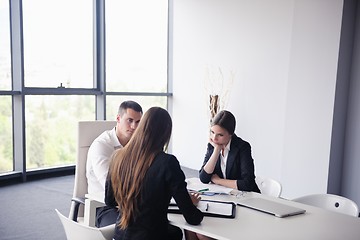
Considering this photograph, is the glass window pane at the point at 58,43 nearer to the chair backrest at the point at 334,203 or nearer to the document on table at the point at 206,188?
the document on table at the point at 206,188

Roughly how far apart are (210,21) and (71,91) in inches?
95.8

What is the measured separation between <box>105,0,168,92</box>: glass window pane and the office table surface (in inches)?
178

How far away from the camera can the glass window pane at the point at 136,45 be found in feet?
19.6

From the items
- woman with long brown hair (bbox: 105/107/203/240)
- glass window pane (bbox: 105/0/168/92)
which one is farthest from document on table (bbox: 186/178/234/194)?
glass window pane (bbox: 105/0/168/92)

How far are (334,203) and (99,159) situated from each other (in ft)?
5.08

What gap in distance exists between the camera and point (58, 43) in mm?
5422

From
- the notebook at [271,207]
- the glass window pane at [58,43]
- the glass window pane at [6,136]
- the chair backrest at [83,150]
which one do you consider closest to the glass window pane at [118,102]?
the glass window pane at [58,43]

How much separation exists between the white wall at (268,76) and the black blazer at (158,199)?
283cm

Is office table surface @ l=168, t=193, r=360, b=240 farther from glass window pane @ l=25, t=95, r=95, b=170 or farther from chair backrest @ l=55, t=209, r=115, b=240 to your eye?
glass window pane @ l=25, t=95, r=95, b=170

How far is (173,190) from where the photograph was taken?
169cm

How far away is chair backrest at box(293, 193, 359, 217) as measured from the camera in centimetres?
223

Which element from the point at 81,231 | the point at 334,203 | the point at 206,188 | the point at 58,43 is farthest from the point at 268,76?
the point at 81,231

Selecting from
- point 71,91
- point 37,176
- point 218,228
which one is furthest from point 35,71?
point 218,228

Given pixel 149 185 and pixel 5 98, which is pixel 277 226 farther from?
pixel 5 98
